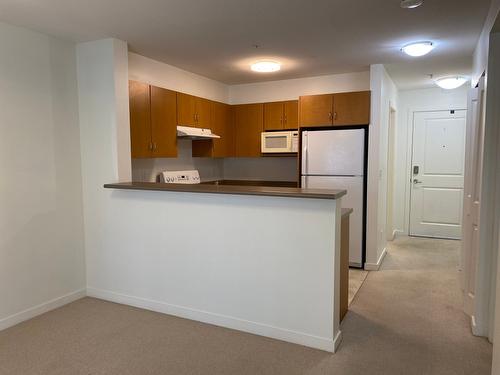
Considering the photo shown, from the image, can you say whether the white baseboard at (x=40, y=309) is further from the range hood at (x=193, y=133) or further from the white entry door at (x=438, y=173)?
the white entry door at (x=438, y=173)

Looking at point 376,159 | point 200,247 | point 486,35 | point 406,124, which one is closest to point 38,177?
point 200,247

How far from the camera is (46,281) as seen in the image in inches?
125

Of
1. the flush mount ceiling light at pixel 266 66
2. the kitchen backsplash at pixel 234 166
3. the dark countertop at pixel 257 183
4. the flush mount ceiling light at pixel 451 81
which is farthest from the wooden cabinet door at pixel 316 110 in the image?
the flush mount ceiling light at pixel 451 81

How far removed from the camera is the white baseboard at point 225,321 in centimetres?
252

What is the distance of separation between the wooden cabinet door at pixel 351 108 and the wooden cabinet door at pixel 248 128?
1.10 meters

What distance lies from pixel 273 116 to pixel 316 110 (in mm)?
708

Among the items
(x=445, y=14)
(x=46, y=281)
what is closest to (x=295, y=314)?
(x=46, y=281)

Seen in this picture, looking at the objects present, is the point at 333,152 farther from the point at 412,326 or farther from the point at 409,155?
the point at 409,155

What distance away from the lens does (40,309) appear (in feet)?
10.2

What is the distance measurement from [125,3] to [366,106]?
2820 mm

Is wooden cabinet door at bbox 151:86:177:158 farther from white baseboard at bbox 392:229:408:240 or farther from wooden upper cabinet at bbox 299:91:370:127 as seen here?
white baseboard at bbox 392:229:408:240

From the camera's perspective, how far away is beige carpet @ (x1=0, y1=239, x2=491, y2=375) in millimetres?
2293

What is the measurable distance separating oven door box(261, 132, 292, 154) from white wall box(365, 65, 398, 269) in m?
1.08

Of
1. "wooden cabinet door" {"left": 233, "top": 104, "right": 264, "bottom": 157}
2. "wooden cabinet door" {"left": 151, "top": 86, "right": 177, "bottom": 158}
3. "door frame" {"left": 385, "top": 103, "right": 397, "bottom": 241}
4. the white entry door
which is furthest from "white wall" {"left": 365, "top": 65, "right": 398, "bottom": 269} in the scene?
"wooden cabinet door" {"left": 151, "top": 86, "right": 177, "bottom": 158}
